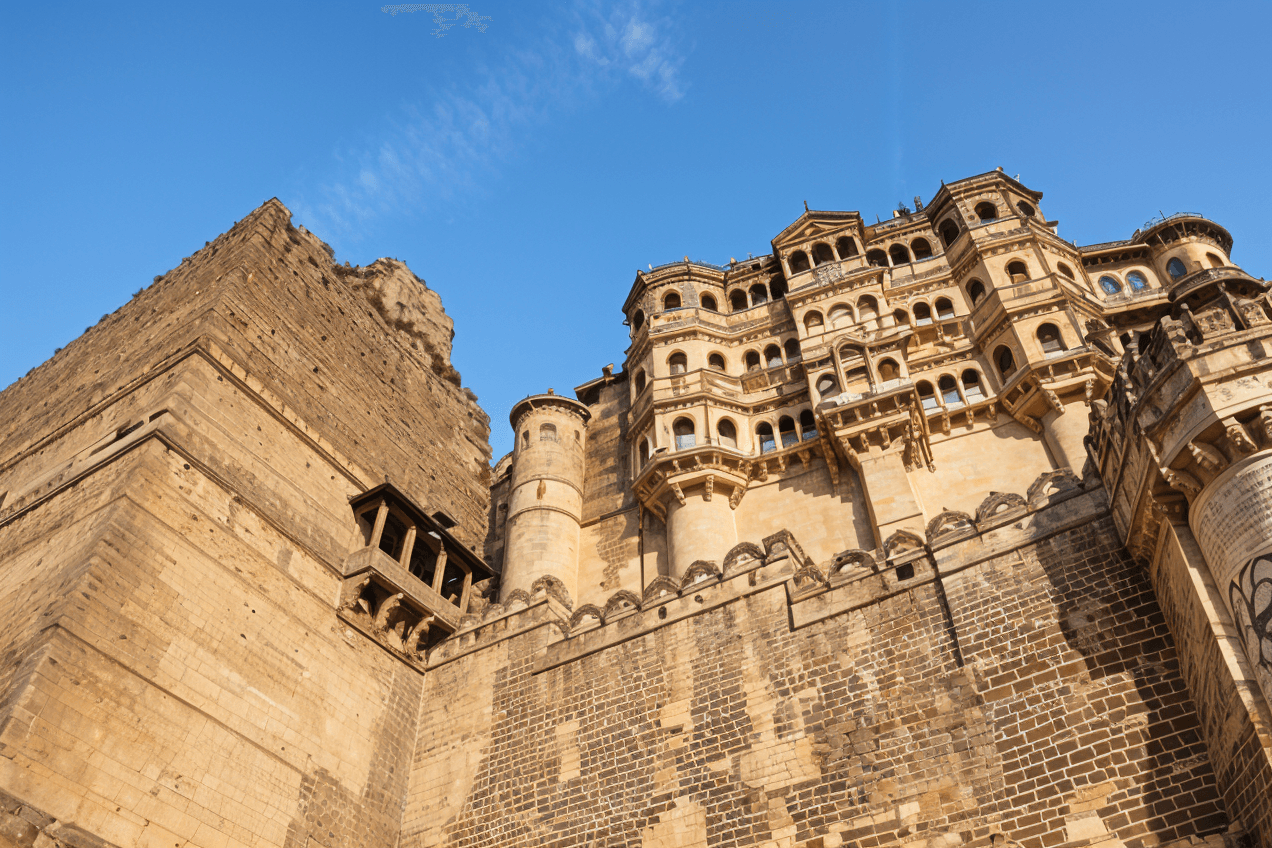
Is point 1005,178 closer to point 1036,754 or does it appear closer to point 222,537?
point 1036,754

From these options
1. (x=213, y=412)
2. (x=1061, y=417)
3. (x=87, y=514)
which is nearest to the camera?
(x=87, y=514)

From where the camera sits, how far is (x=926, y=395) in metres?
23.9

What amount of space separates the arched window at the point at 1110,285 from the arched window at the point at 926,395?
6948 mm

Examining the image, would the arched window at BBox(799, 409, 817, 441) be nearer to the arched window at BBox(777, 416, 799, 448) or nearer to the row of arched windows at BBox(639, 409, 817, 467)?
the row of arched windows at BBox(639, 409, 817, 467)

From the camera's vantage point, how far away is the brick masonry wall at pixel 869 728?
1077cm

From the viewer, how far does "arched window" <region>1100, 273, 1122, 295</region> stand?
88.2 feet

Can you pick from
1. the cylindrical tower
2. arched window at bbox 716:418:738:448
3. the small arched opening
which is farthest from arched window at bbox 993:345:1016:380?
the cylindrical tower

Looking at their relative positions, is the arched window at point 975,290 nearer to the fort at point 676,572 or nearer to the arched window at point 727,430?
the fort at point 676,572

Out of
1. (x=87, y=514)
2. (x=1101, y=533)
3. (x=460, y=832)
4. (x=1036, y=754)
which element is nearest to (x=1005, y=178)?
(x=1101, y=533)

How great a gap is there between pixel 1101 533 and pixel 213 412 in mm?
14238

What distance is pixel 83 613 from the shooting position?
42.0 ft

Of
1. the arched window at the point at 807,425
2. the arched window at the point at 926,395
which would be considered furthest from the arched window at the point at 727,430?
the arched window at the point at 926,395

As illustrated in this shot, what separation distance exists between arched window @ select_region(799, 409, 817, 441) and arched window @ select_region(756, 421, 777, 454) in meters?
0.74

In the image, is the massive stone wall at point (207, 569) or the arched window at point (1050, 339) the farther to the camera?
the arched window at point (1050, 339)
